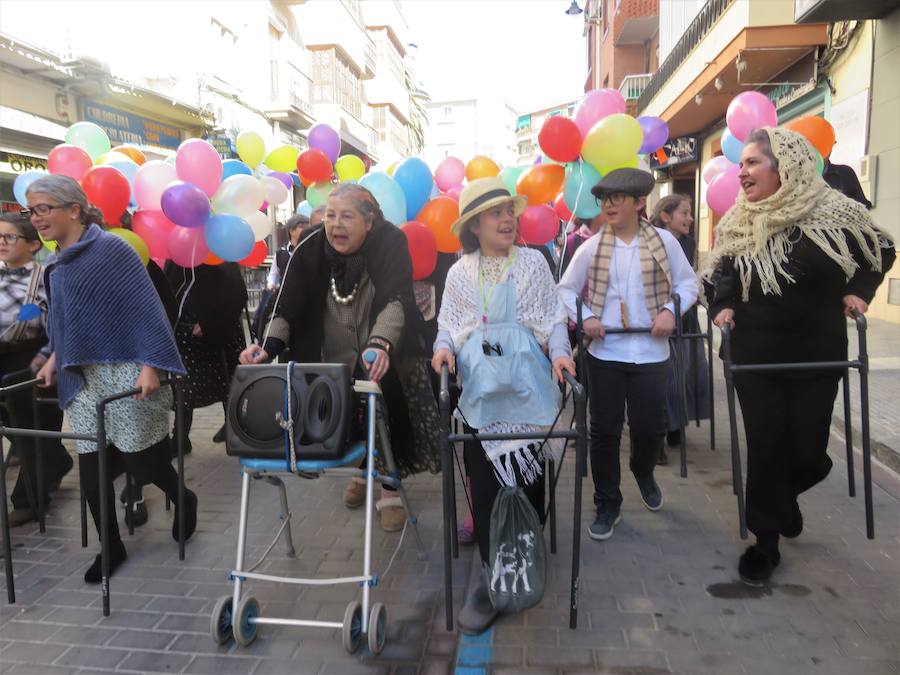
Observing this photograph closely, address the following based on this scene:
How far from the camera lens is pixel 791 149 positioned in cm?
289

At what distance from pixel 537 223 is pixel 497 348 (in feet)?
7.76

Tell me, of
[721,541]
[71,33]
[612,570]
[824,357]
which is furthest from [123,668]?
[71,33]

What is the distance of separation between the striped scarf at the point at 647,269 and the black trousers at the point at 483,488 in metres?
1.09

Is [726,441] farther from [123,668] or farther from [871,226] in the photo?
[123,668]

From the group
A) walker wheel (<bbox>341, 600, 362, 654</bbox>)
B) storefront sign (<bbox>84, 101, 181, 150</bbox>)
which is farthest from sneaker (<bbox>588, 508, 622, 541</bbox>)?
storefront sign (<bbox>84, 101, 181, 150</bbox>)

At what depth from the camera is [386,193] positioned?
4488 mm

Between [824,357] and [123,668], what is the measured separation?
129 inches

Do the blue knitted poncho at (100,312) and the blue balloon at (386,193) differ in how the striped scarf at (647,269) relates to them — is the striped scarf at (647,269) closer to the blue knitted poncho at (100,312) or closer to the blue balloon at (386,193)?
the blue balloon at (386,193)

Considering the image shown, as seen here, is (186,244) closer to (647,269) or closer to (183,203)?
(183,203)

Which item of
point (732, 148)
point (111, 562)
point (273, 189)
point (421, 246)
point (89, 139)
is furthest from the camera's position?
point (273, 189)

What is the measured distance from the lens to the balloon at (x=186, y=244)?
4.55 metres

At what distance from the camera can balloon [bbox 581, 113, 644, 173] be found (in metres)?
4.32

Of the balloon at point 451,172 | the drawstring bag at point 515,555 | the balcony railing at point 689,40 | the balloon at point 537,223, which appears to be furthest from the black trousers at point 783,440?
the balcony railing at point 689,40

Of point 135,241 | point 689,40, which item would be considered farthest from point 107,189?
point 689,40
